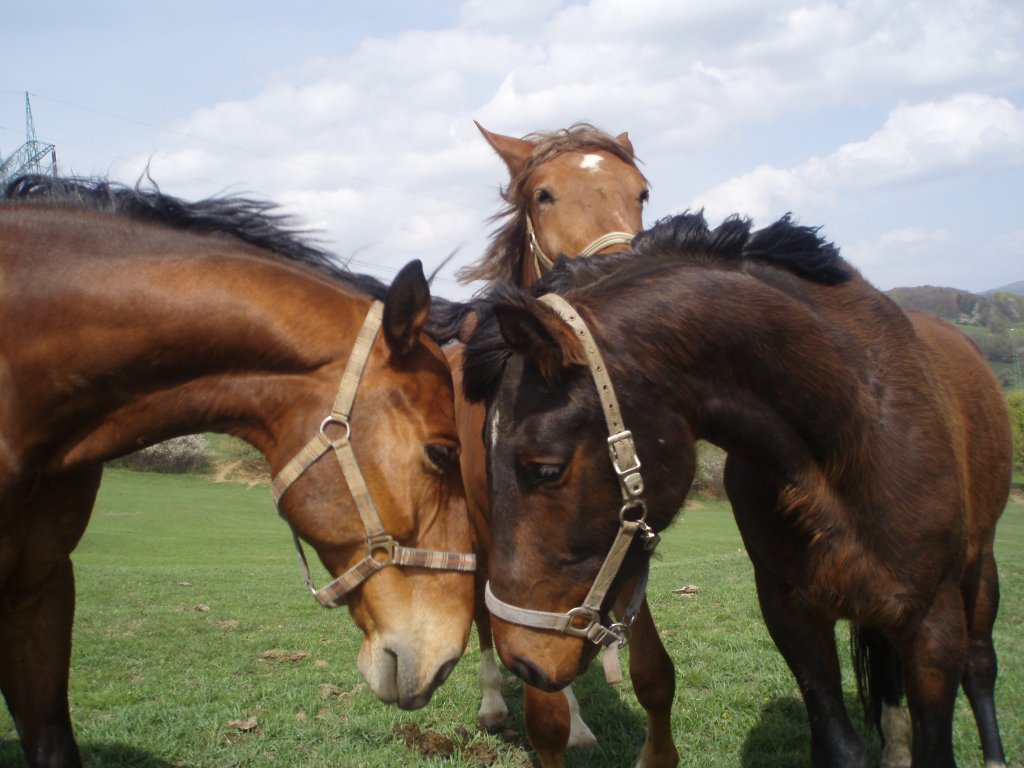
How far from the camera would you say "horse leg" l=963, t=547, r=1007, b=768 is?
454 centimetres

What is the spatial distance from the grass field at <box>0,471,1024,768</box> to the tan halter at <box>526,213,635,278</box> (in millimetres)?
1515

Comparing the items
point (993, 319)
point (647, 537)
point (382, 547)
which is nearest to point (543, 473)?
point (647, 537)

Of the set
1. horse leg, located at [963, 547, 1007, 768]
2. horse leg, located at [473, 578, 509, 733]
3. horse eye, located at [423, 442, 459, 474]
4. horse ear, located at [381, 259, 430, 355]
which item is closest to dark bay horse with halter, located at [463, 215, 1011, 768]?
horse eye, located at [423, 442, 459, 474]

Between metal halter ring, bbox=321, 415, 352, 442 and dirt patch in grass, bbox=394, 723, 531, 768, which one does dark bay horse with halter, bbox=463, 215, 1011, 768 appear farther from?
dirt patch in grass, bbox=394, 723, 531, 768

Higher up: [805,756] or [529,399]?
[529,399]

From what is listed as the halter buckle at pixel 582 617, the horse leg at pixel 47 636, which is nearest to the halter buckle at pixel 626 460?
the halter buckle at pixel 582 617

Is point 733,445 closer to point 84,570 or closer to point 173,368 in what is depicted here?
point 173,368

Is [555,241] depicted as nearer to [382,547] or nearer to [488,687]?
[382,547]

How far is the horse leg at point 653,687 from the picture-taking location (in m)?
4.26

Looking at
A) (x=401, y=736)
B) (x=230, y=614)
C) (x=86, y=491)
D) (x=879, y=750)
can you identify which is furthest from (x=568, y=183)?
(x=230, y=614)

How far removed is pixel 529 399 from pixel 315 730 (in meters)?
3.21

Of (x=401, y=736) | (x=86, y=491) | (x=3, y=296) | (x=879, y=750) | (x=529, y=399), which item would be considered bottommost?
(x=879, y=750)

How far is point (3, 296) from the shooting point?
2.74 metres

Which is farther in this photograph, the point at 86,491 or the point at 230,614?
the point at 230,614
